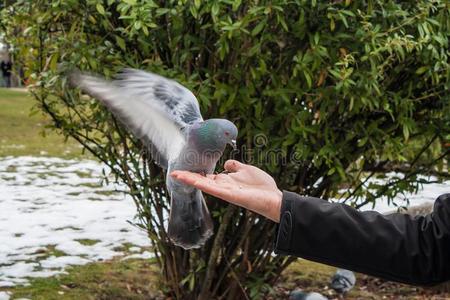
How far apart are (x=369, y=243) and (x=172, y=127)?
1431 mm

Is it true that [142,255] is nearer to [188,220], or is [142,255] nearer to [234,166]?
[188,220]

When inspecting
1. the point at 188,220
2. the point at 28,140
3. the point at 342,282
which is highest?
the point at 188,220

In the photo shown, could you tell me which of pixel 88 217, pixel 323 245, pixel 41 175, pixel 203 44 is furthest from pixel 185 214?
pixel 41 175

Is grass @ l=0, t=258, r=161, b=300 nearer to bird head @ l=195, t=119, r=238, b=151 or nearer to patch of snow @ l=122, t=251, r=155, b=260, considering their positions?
patch of snow @ l=122, t=251, r=155, b=260

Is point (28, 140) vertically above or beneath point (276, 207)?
beneath

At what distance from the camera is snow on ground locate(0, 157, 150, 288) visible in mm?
5508

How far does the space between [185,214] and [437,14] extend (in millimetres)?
1783

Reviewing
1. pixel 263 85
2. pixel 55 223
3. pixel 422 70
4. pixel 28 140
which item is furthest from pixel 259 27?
pixel 28 140

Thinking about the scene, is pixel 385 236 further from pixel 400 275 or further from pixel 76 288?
pixel 76 288

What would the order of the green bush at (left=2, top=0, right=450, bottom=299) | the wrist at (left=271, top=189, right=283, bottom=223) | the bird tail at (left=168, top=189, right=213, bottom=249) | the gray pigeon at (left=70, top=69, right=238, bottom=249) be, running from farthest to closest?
the green bush at (left=2, top=0, right=450, bottom=299) < the bird tail at (left=168, top=189, right=213, bottom=249) < the gray pigeon at (left=70, top=69, right=238, bottom=249) < the wrist at (left=271, top=189, right=283, bottom=223)

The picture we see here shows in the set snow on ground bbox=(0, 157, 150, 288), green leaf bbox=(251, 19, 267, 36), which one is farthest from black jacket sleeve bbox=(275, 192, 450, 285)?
snow on ground bbox=(0, 157, 150, 288)

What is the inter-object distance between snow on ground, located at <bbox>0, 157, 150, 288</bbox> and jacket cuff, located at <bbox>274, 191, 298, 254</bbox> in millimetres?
3368

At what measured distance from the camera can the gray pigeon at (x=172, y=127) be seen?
2.80m

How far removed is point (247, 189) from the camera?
1995 mm
